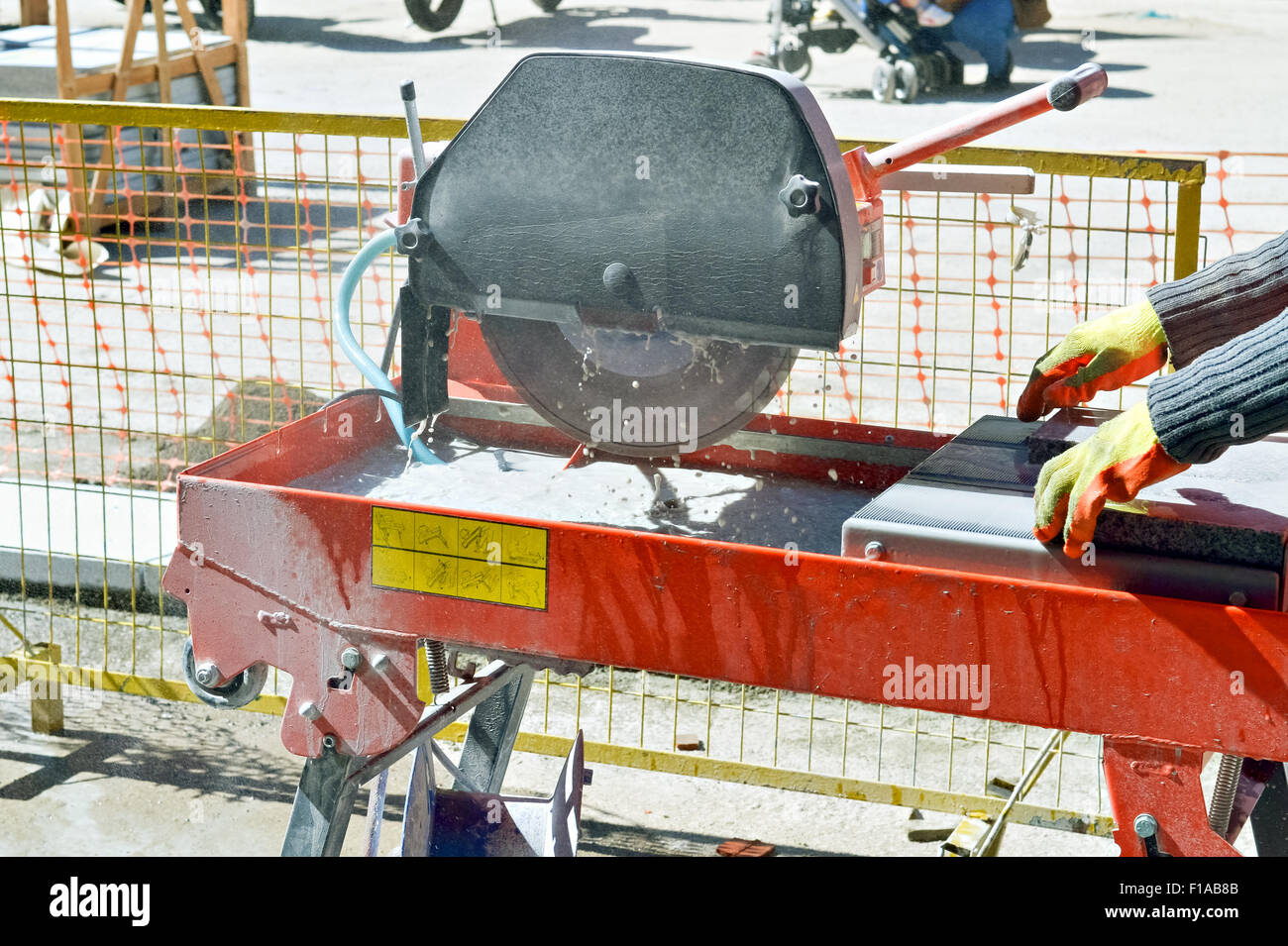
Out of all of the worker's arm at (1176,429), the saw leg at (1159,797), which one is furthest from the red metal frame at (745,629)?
the worker's arm at (1176,429)

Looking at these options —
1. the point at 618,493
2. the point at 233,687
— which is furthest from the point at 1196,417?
the point at 233,687

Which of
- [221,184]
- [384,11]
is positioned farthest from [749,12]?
[221,184]

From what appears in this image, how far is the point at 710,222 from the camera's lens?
2334 mm

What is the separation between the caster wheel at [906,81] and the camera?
46.8 feet

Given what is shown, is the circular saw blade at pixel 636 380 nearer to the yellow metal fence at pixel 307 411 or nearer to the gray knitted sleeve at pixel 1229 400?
the yellow metal fence at pixel 307 411

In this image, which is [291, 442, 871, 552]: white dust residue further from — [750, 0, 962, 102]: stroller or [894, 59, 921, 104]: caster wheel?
[894, 59, 921, 104]: caster wheel

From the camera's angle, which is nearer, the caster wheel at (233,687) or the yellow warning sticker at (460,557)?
the yellow warning sticker at (460,557)

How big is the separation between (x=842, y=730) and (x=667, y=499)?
1.91m

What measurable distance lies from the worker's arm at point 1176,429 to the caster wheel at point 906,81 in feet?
41.8

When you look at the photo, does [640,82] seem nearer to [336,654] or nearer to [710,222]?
[710,222]

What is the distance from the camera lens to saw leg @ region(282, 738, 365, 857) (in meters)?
2.73

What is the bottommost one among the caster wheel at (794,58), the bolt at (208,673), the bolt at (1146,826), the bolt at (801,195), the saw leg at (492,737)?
the saw leg at (492,737)

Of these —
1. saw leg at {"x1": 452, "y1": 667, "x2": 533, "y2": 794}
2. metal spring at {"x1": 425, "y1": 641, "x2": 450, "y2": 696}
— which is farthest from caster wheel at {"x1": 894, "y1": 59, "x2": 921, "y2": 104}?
metal spring at {"x1": 425, "y1": 641, "x2": 450, "y2": 696}

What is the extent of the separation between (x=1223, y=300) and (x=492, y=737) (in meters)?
1.97
